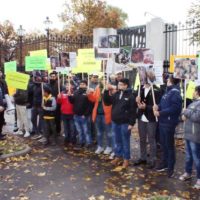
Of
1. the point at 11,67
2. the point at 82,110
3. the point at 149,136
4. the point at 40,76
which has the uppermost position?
the point at 11,67

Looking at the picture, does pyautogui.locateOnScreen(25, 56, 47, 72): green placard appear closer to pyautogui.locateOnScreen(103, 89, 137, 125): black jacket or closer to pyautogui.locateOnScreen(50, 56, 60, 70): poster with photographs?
pyautogui.locateOnScreen(50, 56, 60, 70): poster with photographs

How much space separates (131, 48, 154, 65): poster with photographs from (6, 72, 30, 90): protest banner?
154 inches

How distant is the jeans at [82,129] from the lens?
970 cm

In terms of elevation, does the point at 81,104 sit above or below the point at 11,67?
below

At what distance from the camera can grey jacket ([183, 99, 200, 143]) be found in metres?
6.63

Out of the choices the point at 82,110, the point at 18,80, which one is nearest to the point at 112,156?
the point at 82,110

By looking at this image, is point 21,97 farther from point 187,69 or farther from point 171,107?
point 187,69

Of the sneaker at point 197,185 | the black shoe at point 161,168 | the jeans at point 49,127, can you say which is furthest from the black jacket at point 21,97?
the sneaker at point 197,185

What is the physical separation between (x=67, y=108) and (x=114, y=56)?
82.0 inches

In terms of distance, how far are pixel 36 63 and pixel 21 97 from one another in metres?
1.27

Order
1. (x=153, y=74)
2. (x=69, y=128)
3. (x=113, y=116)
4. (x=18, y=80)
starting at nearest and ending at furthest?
(x=153, y=74), (x=113, y=116), (x=69, y=128), (x=18, y=80)

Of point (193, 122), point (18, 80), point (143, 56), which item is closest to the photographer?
point (193, 122)

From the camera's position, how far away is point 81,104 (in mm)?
9547

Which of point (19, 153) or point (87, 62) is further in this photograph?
point (87, 62)
